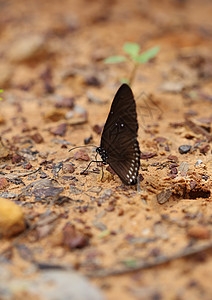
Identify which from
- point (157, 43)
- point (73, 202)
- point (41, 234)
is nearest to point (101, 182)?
point (73, 202)

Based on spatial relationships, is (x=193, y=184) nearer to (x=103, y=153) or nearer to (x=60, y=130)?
(x=103, y=153)

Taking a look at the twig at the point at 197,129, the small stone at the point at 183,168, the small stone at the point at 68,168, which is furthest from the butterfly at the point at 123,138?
the twig at the point at 197,129

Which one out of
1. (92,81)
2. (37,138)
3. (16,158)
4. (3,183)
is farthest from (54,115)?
(3,183)

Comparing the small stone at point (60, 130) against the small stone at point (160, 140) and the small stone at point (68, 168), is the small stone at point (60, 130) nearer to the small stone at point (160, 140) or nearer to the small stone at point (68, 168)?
the small stone at point (68, 168)

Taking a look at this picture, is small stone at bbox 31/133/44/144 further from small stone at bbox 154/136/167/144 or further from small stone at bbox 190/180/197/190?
small stone at bbox 190/180/197/190

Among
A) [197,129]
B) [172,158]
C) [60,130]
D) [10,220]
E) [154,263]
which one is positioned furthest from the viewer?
[60,130]

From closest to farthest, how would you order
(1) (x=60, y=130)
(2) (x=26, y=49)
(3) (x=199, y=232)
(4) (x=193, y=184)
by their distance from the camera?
(3) (x=199, y=232) < (4) (x=193, y=184) < (1) (x=60, y=130) < (2) (x=26, y=49)
